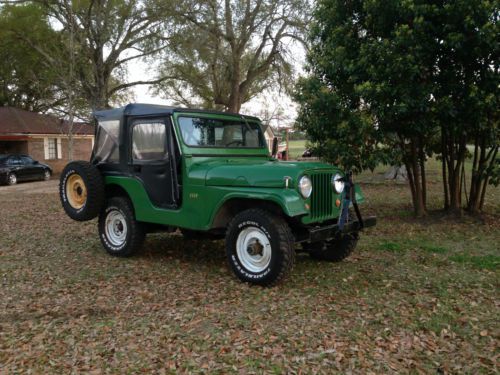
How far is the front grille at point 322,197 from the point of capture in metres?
5.34

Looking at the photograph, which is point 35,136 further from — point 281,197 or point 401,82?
point 281,197

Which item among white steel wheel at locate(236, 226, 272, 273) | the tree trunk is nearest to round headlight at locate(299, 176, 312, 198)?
white steel wheel at locate(236, 226, 272, 273)

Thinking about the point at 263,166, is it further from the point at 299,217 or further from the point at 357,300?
the point at 357,300

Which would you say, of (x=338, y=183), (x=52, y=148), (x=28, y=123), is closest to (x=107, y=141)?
(x=338, y=183)

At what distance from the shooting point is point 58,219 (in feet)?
34.9

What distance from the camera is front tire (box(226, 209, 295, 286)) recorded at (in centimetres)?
507

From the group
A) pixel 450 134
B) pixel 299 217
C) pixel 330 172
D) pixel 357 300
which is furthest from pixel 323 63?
pixel 357 300

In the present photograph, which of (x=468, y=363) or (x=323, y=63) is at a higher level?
(x=323, y=63)

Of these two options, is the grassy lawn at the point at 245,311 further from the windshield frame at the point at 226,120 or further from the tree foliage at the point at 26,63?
the tree foliage at the point at 26,63

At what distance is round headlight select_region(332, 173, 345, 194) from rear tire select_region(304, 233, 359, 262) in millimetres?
854

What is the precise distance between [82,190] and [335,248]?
366cm

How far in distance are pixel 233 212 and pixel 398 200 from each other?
7.80 meters

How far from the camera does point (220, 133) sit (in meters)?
6.48

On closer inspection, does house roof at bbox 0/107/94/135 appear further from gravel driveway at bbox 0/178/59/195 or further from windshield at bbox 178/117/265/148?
windshield at bbox 178/117/265/148
